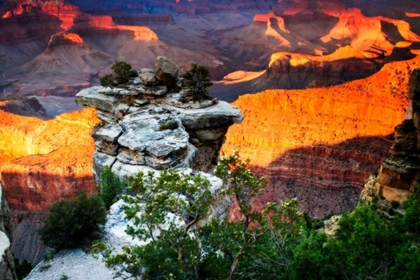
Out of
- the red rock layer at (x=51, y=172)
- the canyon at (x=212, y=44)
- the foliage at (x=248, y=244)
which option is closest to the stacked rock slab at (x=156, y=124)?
the foliage at (x=248, y=244)

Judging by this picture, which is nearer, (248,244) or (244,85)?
(248,244)

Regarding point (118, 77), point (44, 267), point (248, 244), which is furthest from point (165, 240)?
point (118, 77)

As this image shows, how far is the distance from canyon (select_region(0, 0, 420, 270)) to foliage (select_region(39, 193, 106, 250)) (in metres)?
2.81

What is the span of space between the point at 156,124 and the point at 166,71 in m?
3.28

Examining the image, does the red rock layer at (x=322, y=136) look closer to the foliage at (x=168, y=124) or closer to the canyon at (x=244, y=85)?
the canyon at (x=244, y=85)

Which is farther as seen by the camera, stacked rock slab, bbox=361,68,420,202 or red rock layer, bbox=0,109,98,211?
red rock layer, bbox=0,109,98,211

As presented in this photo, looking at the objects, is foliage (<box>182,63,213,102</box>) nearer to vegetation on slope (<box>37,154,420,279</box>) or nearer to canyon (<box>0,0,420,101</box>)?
vegetation on slope (<box>37,154,420,279</box>)

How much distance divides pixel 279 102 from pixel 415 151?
28.4m

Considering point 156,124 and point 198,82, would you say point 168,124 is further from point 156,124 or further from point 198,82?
point 198,82

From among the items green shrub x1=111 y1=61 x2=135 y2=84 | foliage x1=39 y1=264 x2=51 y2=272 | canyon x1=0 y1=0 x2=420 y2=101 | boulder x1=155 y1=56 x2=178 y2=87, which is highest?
boulder x1=155 y1=56 x2=178 y2=87

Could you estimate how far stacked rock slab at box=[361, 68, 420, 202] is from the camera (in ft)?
42.8

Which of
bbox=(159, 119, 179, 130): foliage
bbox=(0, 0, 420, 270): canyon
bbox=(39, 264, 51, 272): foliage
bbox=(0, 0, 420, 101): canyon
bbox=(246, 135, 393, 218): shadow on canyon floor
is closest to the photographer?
bbox=(39, 264, 51, 272): foliage

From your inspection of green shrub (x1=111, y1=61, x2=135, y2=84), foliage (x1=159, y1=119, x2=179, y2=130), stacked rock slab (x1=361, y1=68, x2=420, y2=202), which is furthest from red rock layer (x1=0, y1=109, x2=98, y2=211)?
stacked rock slab (x1=361, y1=68, x2=420, y2=202)

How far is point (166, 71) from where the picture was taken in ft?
56.3
